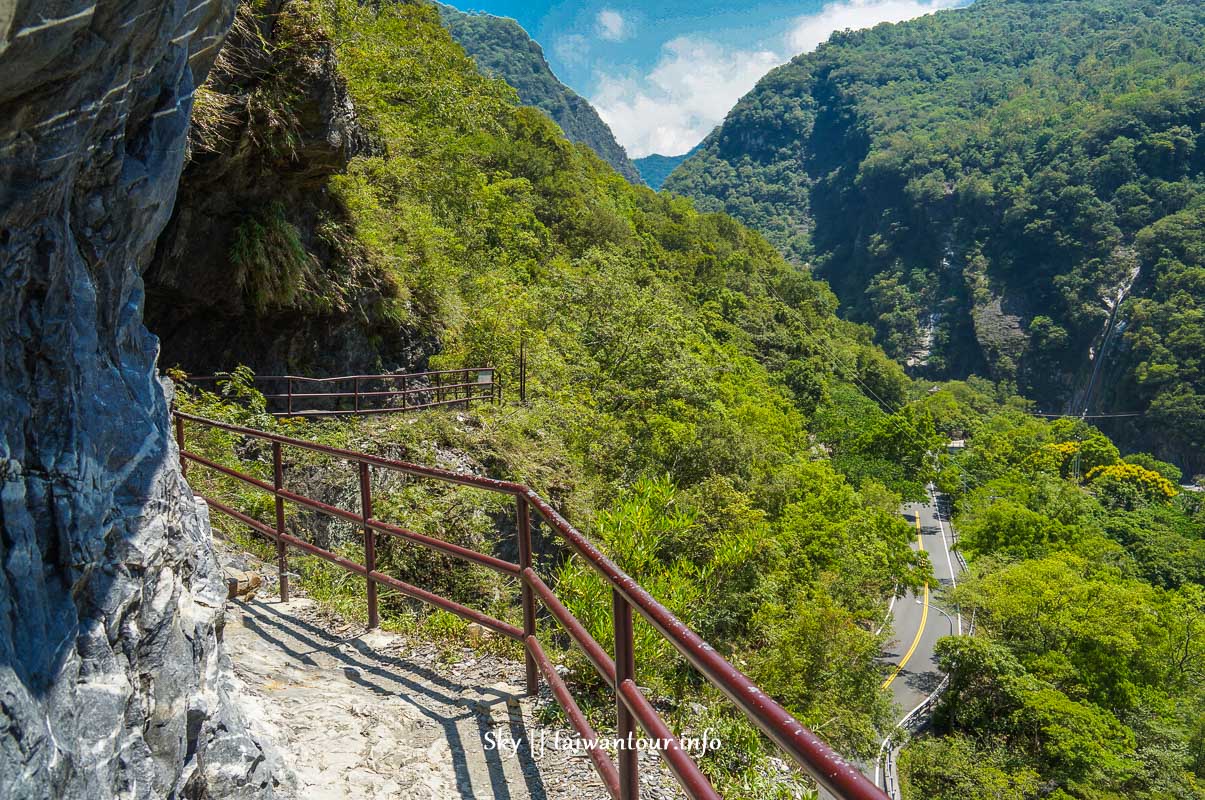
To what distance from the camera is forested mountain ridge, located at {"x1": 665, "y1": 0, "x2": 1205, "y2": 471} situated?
95312 mm

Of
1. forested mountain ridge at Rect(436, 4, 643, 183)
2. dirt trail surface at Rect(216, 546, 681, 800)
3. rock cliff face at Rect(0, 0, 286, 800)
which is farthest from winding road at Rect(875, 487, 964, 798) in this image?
forested mountain ridge at Rect(436, 4, 643, 183)

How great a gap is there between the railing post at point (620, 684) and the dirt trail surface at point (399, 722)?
1.04 metres

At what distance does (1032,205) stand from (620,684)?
453 feet

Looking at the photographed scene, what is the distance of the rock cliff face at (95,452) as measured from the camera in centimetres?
179

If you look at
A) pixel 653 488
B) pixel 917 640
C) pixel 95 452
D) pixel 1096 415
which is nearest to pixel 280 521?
pixel 95 452

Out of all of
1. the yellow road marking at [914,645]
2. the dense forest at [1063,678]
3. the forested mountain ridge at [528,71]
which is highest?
the forested mountain ridge at [528,71]

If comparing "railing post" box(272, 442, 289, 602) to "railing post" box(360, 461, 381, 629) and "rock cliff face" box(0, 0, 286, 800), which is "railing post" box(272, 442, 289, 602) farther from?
"rock cliff face" box(0, 0, 286, 800)

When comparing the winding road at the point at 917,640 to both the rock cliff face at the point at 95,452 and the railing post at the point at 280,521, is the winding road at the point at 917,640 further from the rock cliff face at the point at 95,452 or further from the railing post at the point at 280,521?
the rock cliff face at the point at 95,452

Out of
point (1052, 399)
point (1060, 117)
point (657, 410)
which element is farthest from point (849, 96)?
point (657, 410)

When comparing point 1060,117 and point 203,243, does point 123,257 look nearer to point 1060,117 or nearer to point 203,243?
point 203,243

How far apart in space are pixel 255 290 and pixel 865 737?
61.6 ft

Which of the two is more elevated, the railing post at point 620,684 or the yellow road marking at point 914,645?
the railing post at point 620,684

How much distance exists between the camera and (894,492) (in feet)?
148

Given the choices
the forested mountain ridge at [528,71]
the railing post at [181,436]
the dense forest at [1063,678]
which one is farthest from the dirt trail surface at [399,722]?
the forested mountain ridge at [528,71]
